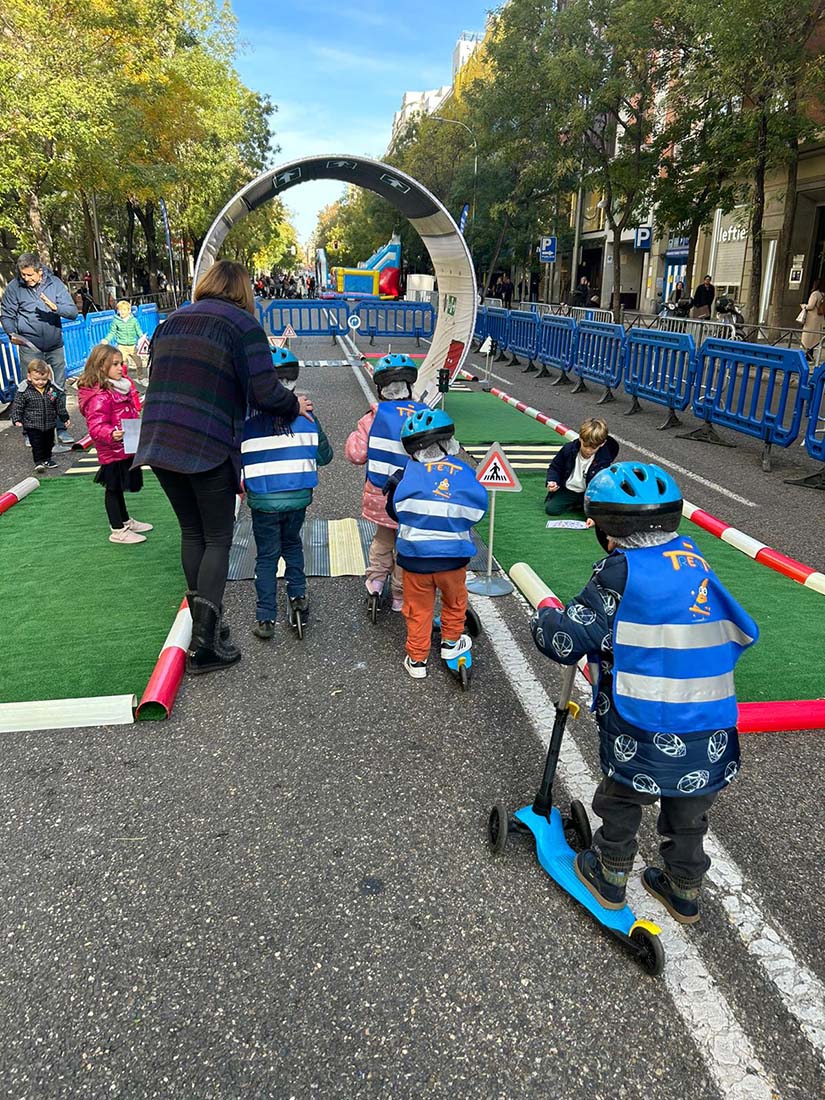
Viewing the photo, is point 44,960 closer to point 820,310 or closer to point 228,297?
point 228,297

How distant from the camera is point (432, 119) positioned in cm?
4553

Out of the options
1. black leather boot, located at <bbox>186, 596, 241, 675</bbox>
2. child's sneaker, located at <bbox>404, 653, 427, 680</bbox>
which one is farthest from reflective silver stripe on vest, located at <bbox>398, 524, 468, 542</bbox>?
black leather boot, located at <bbox>186, 596, 241, 675</bbox>

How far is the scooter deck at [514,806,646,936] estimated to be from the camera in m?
2.61

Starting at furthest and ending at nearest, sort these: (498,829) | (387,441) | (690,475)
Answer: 1. (690,475)
2. (387,441)
3. (498,829)

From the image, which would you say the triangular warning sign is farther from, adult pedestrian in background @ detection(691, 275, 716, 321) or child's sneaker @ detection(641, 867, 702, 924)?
adult pedestrian in background @ detection(691, 275, 716, 321)

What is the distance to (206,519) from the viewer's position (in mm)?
4211

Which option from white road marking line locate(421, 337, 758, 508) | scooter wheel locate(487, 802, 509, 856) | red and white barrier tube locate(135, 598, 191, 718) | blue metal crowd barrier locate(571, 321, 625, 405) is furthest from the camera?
blue metal crowd barrier locate(571, 321, 625, 405)

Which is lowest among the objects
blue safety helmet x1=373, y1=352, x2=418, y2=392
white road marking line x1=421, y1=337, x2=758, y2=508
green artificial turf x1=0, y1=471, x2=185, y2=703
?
white road marking line x1=421, y1=337, x2=758, y2=508

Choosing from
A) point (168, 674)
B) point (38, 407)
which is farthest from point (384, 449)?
point (38, 407)

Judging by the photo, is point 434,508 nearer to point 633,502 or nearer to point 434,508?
point 434,508

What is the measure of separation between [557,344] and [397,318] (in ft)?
25.9

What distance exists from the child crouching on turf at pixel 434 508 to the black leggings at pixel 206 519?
914mm

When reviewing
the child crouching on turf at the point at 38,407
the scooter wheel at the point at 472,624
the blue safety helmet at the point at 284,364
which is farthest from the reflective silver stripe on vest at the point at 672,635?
the child crouching on turf at the point at 38,407

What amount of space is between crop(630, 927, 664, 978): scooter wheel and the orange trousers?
1989 millimetres
